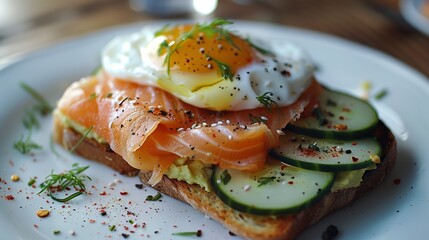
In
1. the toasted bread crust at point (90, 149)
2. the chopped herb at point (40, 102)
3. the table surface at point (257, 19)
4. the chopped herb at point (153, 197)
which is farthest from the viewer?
the table surface at point (257, 19)

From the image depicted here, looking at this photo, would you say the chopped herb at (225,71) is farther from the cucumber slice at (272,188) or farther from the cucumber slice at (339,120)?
the cucumber slice at (272,188)

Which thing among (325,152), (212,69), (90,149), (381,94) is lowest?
(90,149)

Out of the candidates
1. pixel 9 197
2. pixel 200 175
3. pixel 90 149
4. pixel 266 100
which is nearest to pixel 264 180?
pixel 200 175

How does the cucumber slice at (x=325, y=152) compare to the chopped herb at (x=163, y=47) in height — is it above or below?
below

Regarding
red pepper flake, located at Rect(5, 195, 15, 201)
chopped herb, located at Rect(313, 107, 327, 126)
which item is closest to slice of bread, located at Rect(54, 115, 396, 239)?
chopped herb, located at Rect(313, 107, 327, 126)

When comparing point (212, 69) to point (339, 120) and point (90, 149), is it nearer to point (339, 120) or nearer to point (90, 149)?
point (339, 120)

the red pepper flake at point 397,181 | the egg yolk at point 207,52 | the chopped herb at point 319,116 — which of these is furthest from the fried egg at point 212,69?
the red pepper flake at point 397,181
